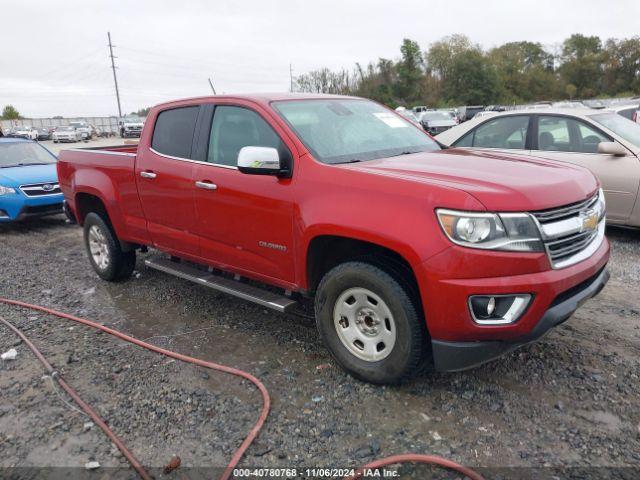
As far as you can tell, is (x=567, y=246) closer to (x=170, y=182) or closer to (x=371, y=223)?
(x=371, y=223)

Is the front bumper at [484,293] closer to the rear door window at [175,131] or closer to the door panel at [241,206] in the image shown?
the door panel at [241,206]

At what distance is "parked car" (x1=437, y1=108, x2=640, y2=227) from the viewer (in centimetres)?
598

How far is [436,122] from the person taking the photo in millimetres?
25625

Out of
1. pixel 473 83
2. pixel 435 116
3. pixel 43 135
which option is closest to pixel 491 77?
pixel 473 83

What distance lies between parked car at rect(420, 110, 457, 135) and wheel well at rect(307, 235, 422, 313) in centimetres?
2217

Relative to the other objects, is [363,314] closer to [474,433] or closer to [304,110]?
[474,433]

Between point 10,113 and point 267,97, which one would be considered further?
point 10,113

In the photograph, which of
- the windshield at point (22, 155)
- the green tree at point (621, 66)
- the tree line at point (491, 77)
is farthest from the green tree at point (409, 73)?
the windshield at point (22, 155)

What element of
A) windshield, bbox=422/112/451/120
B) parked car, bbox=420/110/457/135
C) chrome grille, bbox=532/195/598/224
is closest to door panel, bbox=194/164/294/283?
chrome grille, bbox=532/195/598/224

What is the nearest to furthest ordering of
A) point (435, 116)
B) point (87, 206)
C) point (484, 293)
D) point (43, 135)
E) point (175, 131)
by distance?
point (484, 293)
point (175, 131)
point (87, 206)
point (435, 116)
point (43, 135)

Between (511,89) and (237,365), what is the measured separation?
75.2 metres

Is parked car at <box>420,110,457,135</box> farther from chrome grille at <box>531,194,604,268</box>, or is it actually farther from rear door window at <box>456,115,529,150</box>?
chrome grille at <box>531,194,604,268</box>

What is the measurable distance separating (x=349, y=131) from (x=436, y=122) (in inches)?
904

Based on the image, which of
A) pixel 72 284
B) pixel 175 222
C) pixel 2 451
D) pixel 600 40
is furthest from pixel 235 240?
pixel 600 40
